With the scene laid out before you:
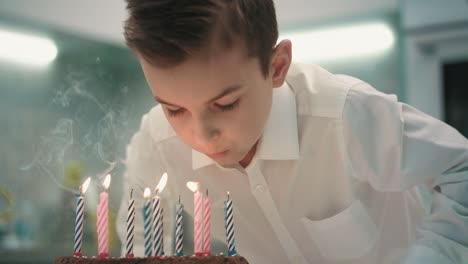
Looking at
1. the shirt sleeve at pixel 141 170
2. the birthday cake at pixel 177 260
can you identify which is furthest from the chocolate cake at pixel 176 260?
the shirt sleeve at pixel 141 170

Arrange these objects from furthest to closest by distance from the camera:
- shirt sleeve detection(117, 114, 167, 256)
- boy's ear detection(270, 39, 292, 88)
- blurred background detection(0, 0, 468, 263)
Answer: blurred background detection(0, 0, 468, 263) → shirt sleeve detection(117, 114, 167, 256) → boy's ear detection(270, 39, 292, 88)

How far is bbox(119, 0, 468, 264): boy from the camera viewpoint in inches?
37.1

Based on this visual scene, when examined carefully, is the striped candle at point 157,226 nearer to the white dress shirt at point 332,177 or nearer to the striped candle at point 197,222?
the striped candle at point 197,222

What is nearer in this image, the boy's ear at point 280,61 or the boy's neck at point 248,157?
the boy's ear at point 280,61

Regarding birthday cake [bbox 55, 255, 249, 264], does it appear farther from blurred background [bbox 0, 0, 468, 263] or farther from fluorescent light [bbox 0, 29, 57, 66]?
fluorescent light [bbox 0, 29, 57, 66]

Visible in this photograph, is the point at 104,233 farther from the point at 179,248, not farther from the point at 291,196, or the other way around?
the point at 291,196

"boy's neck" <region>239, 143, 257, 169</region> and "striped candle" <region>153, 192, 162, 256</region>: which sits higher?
"boy's neck" <region>239, 143, 257, 169</region>

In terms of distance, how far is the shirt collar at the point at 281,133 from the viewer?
1.17m

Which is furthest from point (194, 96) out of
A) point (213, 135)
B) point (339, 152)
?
point (339, 152)

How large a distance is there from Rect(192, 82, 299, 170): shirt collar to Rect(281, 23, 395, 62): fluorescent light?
1.41 metres

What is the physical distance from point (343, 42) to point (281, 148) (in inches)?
60.8

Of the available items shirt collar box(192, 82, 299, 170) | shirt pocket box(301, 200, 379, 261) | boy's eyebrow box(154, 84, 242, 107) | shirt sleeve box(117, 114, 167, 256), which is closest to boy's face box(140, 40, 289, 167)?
boy's eyebrow box(154, 84, 242, 107)

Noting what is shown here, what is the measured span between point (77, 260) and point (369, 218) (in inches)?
23.0

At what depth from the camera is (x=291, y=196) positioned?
1.24 meters
